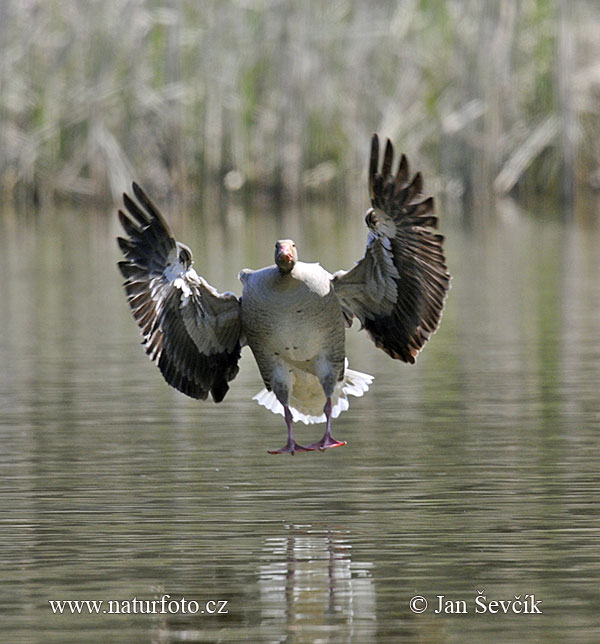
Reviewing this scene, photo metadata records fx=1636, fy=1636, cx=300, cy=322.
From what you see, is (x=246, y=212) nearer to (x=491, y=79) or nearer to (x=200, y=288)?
(x=491, y=79)

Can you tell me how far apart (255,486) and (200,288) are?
45.5 inches

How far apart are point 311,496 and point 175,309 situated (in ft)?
4.67

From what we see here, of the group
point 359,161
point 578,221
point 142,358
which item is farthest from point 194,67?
point 142,358

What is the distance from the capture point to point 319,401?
9.96 metres

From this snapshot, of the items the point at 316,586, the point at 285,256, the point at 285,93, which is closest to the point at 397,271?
the point at 285,256

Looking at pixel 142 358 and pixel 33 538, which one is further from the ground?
pixel 142 358

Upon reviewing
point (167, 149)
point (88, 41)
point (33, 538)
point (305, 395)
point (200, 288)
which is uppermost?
point (88, 41)

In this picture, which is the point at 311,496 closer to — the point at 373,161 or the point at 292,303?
the point at 292,303

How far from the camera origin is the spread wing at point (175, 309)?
353 inches

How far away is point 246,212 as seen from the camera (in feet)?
112

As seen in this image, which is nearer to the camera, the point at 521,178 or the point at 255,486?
the point at 255,486

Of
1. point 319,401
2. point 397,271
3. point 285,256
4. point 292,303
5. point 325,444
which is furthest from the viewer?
point 319,401

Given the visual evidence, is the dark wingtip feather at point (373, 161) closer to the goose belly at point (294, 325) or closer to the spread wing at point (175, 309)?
the goose belly at point (294, 325)

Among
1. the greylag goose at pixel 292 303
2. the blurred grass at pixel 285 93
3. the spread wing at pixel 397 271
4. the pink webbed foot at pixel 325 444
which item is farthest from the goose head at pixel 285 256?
the blurred grass at pixel 285 93
